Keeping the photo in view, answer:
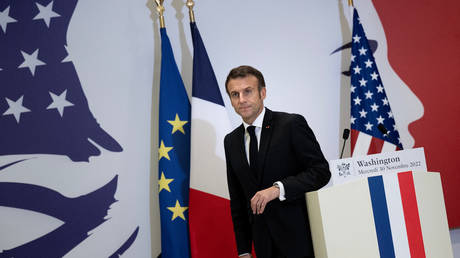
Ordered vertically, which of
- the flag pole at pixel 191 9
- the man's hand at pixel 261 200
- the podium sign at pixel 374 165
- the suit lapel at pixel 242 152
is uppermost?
the flag pole at pixel 191 9

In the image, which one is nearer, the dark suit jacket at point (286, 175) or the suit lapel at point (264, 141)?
the dark suit jacket at point (286, 175)

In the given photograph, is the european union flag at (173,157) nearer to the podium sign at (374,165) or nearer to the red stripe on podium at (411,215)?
the podium sign at (374,165)

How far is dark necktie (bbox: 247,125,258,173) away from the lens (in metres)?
1.67

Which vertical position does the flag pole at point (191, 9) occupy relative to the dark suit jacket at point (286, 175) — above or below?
above

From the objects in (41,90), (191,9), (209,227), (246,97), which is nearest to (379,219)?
(246,97)

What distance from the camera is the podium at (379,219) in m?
1.31

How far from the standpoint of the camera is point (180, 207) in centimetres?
262

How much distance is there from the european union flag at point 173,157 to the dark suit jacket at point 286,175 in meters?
0.93

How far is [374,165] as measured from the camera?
4.52 feet

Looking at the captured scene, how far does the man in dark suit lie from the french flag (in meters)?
0.76

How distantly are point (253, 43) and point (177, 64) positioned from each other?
2.30 feet

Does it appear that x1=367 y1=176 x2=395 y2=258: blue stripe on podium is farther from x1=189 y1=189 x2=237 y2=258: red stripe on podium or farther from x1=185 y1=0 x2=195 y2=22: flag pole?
x1=185 y1=0 x2=195 y2=22: flag pole

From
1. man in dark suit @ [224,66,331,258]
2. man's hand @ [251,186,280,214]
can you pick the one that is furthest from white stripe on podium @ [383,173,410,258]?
man's hand @ [251,186,280,214]

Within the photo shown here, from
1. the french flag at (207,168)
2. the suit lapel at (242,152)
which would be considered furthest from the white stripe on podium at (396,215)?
the french flag at (207,168)
